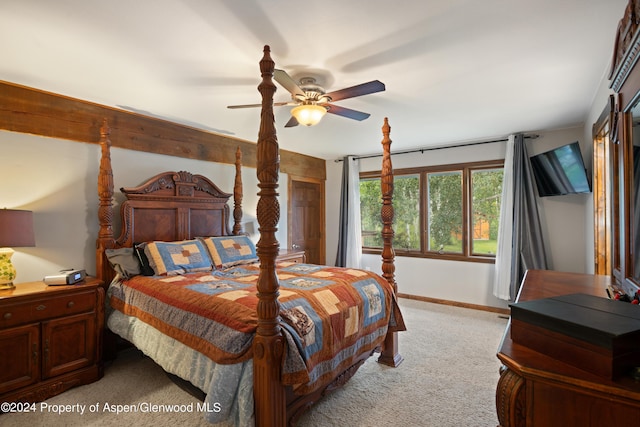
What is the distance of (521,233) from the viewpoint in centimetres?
396

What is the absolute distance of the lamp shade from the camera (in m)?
2.14

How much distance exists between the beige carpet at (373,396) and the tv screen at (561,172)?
1951 mm

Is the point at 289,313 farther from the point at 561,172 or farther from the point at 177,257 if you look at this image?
the point at 561,172

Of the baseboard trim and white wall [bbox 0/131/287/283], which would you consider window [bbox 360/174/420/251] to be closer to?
the baseboard trim

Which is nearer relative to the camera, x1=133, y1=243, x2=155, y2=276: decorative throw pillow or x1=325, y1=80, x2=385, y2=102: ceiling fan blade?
x1=325, y1=80, x2=385, y2=102: ceiling fan blade

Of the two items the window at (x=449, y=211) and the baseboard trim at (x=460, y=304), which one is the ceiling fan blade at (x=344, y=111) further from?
the baseboard trim at (x=460, y=304)

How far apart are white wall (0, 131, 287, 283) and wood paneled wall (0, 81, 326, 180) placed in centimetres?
9

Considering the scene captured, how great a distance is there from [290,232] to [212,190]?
1.67m

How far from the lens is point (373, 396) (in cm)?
229

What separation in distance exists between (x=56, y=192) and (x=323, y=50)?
2667 millimetres

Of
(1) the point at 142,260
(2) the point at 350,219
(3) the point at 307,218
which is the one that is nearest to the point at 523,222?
(2) the point at 350,219

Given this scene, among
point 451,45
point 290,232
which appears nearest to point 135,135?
point 290,232

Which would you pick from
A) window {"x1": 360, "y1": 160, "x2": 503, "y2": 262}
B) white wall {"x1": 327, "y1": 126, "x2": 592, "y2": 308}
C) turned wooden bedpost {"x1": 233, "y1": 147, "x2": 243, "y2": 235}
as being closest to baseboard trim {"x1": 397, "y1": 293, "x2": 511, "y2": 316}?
white wall {"x1": 327, "y1": 126, "x2": 592, "y2": 308}

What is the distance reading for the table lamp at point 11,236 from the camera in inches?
84.6
